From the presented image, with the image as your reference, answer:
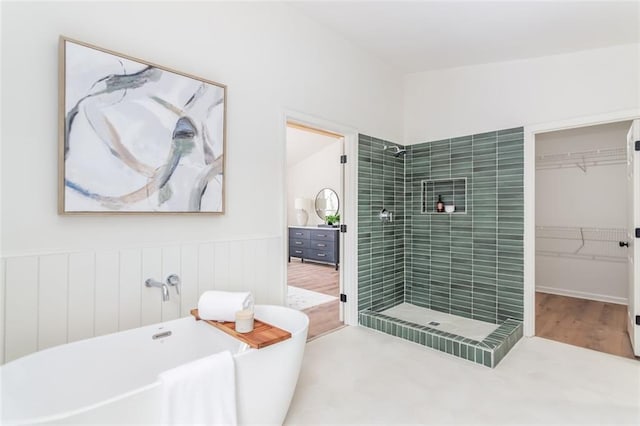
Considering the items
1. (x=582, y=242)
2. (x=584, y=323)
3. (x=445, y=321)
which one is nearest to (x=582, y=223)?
(x=582, y=242)

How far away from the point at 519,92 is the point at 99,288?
3878 millimetres

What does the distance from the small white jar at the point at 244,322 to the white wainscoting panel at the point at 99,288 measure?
65cm

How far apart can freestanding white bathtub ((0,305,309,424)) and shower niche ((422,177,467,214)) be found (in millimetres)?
2543

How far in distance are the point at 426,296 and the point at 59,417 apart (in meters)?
3.63

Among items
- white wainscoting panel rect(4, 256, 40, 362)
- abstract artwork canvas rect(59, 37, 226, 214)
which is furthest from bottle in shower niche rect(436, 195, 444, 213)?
white wainscoting panel rect(4, 256, 40, 362)

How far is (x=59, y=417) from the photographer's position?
1033 mm

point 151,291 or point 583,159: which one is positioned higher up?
point 583,159

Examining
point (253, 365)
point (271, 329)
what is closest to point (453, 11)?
point (271, 329)

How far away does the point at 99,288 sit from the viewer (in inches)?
73.8

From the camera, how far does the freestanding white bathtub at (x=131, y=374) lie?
48.8 inches

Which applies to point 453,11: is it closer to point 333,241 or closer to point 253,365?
point 253,365

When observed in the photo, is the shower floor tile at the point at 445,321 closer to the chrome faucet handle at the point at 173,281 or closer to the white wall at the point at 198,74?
the white wall at the point at 198,74

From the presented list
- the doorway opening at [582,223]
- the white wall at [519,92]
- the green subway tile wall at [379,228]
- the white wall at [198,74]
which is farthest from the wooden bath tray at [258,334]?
the doorway opening at [582,223]

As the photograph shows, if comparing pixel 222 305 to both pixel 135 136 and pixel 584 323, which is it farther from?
pixel 584 323
